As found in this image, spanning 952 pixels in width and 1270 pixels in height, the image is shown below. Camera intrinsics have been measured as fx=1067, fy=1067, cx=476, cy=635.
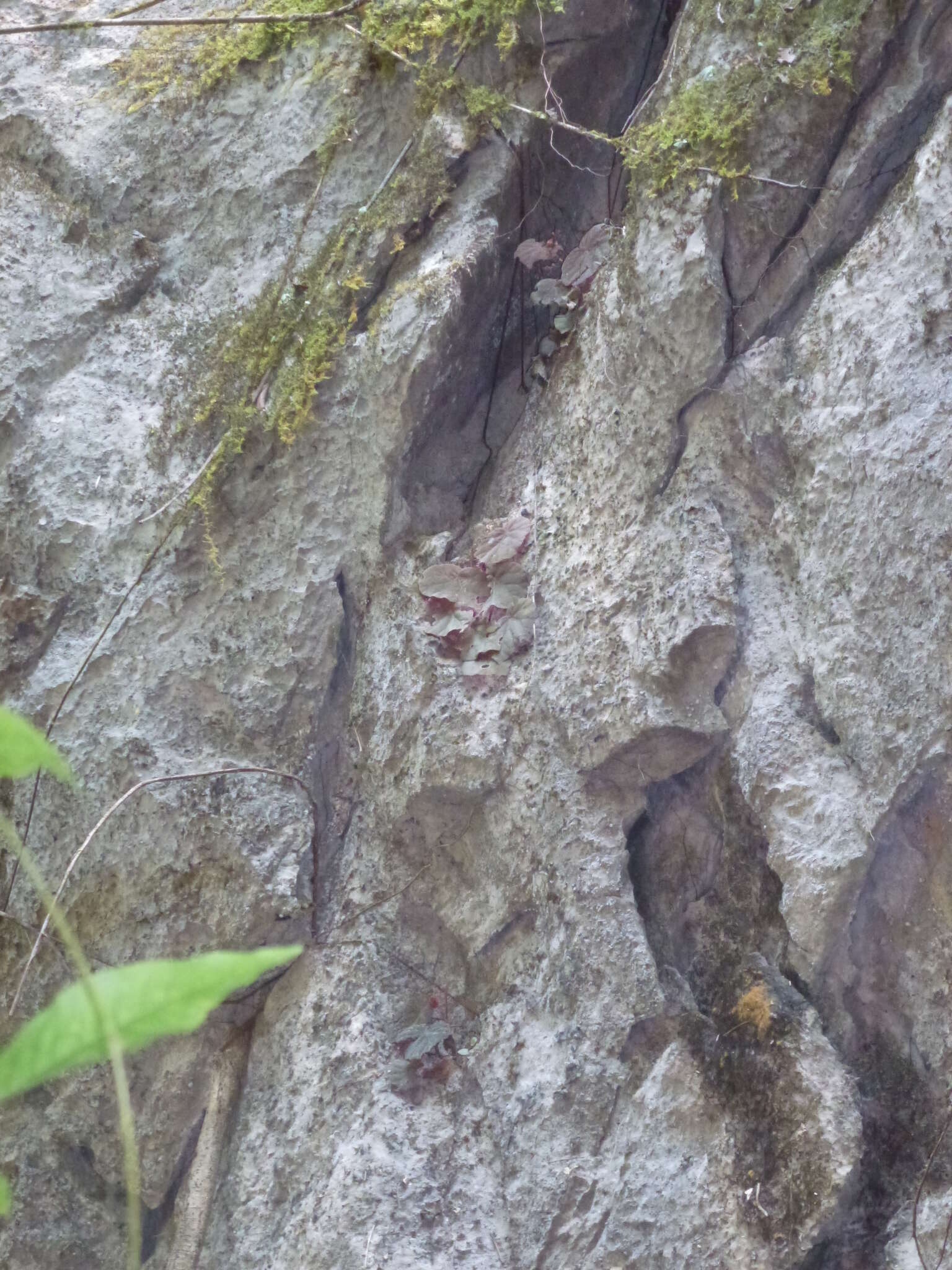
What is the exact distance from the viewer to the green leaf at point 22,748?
75cm

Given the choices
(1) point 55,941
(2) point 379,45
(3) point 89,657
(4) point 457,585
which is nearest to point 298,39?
(2) point 379,45

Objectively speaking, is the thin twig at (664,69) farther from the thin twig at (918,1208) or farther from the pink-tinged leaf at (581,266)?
the thin twig at (918,1208)

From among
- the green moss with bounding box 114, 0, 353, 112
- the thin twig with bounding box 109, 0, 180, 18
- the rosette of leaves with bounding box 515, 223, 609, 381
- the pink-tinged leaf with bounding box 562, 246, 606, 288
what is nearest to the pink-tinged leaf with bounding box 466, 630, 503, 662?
the rosette of leaves with bounding box 515, 223, 609, 381

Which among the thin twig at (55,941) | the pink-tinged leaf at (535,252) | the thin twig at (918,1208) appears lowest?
the thin twig at (55,941)

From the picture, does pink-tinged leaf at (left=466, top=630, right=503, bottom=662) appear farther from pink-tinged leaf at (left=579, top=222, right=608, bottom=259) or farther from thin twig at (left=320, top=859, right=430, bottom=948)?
pink-tinged leaf at (left=579, top=222, right=608, bottom=259)

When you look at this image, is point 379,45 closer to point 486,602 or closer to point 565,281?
point 565,281

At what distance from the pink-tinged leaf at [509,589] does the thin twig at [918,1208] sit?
147 centimetres

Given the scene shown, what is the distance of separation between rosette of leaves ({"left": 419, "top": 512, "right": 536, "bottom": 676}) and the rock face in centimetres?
4

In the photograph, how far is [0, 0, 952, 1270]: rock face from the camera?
2.11m

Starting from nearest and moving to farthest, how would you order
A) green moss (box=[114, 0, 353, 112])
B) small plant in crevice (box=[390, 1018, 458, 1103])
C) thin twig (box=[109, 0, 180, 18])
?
small plant in crevice (box=[390, 1018, 458, 1103])
thin twig (box=[109, 0, 180, 18])
green moss (box=[114, 0, 353, 112])

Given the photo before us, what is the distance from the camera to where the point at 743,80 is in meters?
2.54

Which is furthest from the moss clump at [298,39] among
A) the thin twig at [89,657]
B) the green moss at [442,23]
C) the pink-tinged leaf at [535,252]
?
the thin twig at [89,657]

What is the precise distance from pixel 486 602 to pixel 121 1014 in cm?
210

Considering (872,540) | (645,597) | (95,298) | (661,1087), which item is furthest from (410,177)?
(661,1087)
